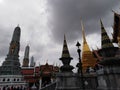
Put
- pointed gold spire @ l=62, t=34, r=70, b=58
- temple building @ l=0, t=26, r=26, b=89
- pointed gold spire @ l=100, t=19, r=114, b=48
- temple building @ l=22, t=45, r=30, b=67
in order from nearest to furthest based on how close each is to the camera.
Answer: pointed gold spire @ l=100, t=19, r=114, b=48 → pointed gold spire @ l=62, t=34, r=70, b=58 → temple building @ l=0, t=26, r=26, b=89 → temple building @ l=22, t=45, r=30, b=67

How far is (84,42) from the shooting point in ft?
106

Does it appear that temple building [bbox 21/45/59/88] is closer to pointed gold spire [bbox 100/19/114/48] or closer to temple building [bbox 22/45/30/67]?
pointed gold spire [bbox 100/19/114/48]

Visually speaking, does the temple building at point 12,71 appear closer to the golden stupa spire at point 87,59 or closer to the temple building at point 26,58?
the golden stupa spire at point 87,59

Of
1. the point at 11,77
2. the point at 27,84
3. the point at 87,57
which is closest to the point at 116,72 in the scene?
the point at 87,57

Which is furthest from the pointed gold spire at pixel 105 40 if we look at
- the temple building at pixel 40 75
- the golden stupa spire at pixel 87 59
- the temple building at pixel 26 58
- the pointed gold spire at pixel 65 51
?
the temple building at pixel 26 58

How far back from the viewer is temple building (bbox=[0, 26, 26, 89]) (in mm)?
52125

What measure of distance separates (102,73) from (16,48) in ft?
187

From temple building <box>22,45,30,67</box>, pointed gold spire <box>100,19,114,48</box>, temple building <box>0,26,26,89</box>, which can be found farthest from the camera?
temple building <box>22,45,30,67</box>

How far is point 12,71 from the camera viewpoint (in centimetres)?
5528

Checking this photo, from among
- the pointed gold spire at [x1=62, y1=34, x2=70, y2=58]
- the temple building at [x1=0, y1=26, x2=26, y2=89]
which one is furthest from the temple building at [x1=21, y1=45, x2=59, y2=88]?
the pointed gold spire at [x1=62, y1=34, x2=70, y2=58]

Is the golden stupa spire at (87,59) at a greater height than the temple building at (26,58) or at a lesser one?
lesser

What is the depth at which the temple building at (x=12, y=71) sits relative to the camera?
171 ft

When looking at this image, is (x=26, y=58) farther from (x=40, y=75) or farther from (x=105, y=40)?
(x=105, y=40)

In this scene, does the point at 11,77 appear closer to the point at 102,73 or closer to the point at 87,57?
the point at 87,57
